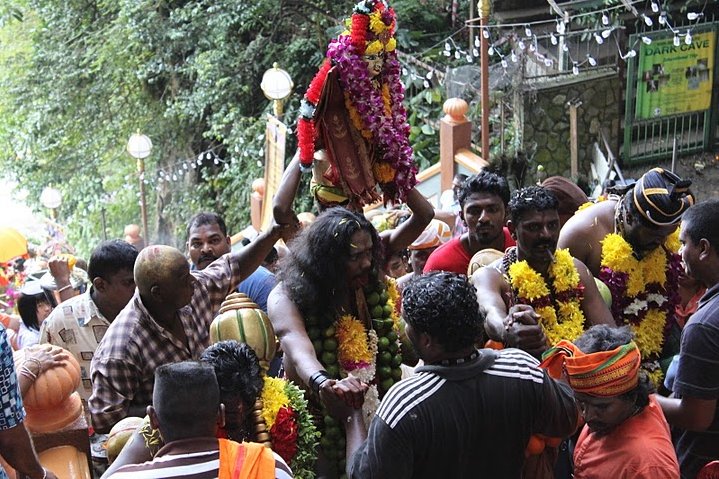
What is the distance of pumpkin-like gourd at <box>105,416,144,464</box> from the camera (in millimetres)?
3645

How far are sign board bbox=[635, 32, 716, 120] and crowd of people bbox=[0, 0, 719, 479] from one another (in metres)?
10.7

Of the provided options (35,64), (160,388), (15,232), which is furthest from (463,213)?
(35,64)

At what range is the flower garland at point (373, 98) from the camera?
183 inches

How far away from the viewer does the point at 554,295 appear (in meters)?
4.39

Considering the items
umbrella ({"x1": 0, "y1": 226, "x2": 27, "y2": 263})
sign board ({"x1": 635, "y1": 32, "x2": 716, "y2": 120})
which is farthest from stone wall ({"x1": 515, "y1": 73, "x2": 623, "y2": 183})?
umbrella ({"x1": 0, "y1": 226, "x2": 27, "y2": 263})

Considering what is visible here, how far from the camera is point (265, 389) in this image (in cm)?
359

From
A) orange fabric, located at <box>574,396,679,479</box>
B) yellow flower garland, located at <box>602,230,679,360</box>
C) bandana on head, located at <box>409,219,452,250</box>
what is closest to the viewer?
orange fabric, located at <box>574,396,679,479</box>

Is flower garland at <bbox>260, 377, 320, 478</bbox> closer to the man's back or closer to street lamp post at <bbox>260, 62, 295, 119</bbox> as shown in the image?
the man's back

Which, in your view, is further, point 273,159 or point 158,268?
point 273,159

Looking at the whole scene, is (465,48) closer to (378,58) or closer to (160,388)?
(378,58)

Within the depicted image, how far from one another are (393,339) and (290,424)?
0.86m

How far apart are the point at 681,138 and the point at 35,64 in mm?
13841

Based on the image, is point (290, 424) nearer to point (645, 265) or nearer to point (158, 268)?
point (158, 268)

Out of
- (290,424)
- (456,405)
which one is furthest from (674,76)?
(456,405)
